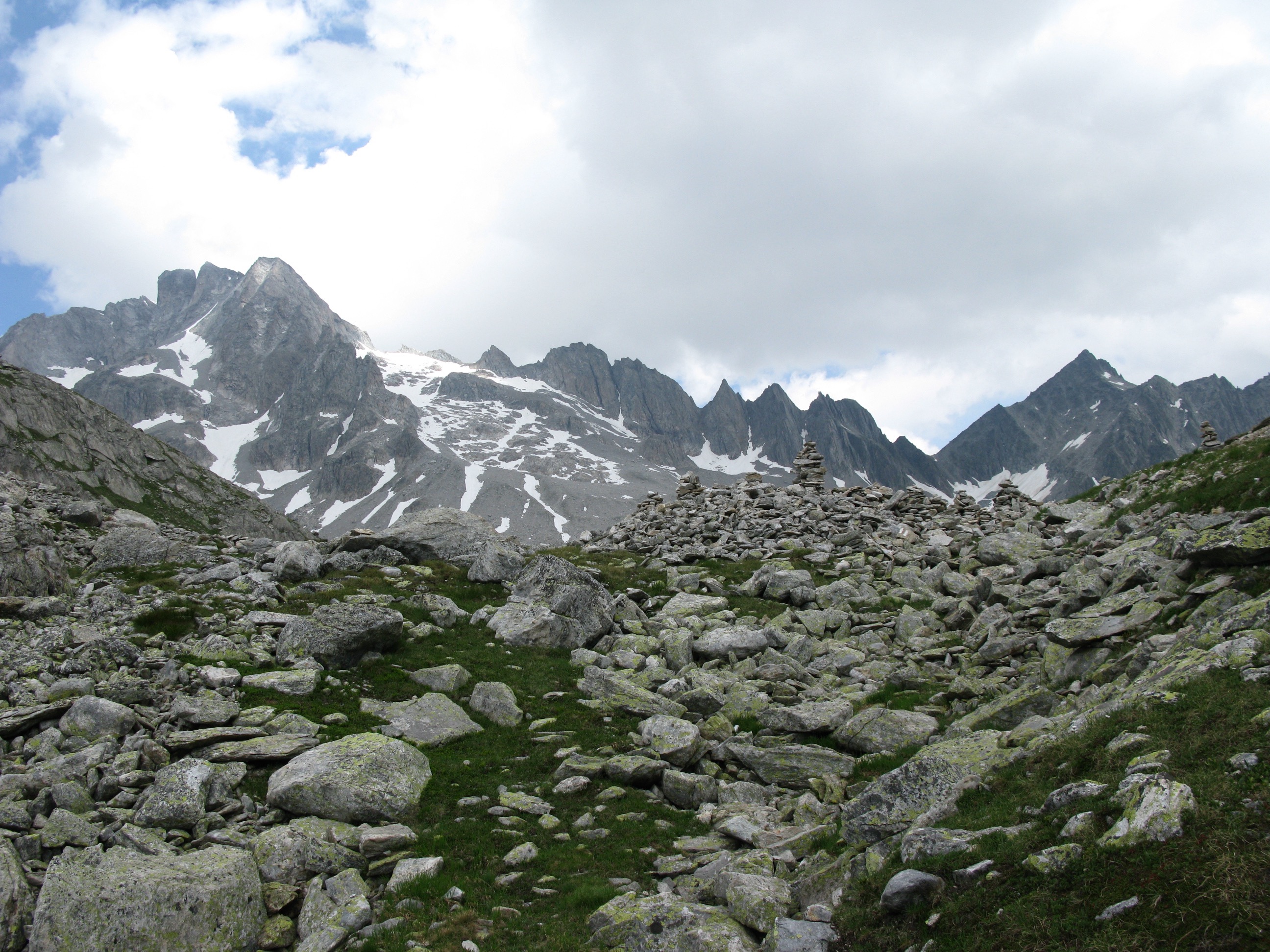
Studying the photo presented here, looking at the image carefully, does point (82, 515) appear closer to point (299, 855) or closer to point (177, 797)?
point (177, 797)

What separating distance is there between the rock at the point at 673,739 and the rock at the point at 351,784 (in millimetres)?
6711

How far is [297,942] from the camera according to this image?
11414 millimetres

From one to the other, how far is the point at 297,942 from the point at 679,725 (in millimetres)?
11190

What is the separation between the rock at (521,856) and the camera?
1366 cm

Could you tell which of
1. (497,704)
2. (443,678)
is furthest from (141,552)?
(497,704)

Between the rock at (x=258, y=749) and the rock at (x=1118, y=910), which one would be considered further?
the rock at (x=258, y=749)

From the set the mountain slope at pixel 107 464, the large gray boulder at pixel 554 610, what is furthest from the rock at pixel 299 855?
the mountain slope at pixel 107 464

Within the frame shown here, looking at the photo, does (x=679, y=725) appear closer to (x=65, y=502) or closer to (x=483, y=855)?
(x=483, y=855)

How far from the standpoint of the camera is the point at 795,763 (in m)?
17.6

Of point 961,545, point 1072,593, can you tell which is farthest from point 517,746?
point 961,545

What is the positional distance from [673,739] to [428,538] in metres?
26.7

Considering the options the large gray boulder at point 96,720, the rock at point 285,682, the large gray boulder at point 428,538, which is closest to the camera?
the large gray boulder at point 96,720

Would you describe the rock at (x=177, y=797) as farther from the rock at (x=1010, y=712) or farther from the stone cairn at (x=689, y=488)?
the stone cairn at (x=689, y=488)

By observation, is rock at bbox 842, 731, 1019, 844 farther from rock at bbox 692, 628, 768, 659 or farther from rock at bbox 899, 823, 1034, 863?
rock at bbox 692, 628, 768, 659
